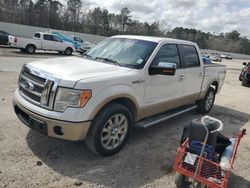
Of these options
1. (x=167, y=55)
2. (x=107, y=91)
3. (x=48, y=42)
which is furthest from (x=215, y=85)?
(x=48, y=42)

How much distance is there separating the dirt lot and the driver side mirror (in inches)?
52.9

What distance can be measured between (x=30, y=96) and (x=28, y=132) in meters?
1.09

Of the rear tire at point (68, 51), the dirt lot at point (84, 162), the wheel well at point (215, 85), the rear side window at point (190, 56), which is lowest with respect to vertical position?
the rear tire at point (68, 51)

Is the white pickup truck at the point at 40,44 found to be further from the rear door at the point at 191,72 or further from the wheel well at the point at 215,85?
the rear door at the point at 191,72

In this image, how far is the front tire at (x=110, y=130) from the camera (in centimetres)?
396

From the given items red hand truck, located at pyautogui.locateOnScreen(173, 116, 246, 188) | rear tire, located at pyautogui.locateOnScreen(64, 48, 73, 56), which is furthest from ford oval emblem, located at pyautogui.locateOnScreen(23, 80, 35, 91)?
rear tire, located at pyautogui.locateOnScreen(64, 48, 73, 56)

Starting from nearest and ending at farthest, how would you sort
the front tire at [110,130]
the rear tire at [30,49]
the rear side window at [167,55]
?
the front tire at [110,130] < the rear side window at [167,55] < the rear tire at [30,49]

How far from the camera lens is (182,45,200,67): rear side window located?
5963 millimetres

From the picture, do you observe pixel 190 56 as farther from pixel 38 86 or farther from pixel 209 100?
pixel 38 86

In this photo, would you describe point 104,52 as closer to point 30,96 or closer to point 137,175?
point 30,96

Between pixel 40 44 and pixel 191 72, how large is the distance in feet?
62.4

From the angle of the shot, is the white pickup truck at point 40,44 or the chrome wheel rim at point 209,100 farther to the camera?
the white pickup truck at point 40,44

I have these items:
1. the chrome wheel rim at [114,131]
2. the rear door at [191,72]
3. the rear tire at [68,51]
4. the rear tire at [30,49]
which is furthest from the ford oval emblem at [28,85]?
the rear tire at [68,51]

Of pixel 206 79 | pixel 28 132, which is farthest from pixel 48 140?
pixel 206 79
